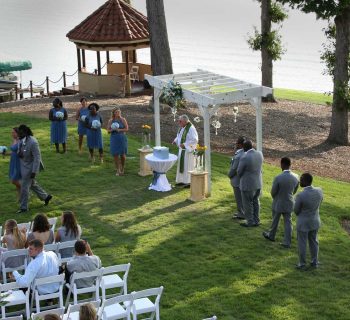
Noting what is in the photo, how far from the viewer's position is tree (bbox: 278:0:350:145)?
880 inches

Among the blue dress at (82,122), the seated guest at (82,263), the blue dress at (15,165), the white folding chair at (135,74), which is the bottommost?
the seated guest at (82,263)

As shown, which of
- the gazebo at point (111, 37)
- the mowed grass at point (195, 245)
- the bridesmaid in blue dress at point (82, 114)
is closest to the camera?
the mowed grass at point (195, 245)

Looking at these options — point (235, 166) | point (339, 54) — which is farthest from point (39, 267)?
point (339, 54)

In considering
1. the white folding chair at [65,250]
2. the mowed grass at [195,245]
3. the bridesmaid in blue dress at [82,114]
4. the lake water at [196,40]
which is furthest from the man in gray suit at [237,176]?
the lake water at [196,40]

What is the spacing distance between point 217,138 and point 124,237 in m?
10.1

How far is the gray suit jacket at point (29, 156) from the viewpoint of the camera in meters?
14.7

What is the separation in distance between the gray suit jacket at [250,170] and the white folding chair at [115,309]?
4.64m

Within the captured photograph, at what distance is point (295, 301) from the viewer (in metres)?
11.3

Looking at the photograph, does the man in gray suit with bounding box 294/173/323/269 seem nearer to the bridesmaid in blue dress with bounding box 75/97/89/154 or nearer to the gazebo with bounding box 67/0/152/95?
the bridesmaid in blue dress with bounding box 75/97/89/154

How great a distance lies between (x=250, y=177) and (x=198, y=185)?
6.73 feet

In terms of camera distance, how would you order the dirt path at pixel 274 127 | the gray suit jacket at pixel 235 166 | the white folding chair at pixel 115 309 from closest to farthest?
the white folding chair at pixel 115 309, the gray suit jacket at pixel 235 166, the dirt path at pixel 274 127

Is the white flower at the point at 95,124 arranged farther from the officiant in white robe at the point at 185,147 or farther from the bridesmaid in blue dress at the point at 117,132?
the officiant in white robe at the point at 185,147

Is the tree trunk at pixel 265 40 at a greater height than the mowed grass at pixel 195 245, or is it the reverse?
the tree trunk at pixel 265 40

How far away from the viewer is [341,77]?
23.8 metres
